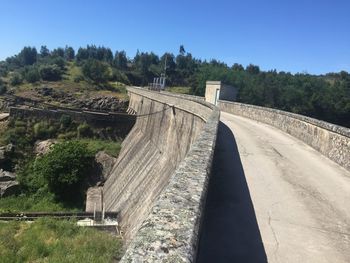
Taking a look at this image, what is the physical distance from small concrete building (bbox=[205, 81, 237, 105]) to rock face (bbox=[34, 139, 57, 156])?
1655cm

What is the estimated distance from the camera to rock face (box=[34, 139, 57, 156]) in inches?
1571

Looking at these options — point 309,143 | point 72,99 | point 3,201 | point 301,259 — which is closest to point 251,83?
point 72,99

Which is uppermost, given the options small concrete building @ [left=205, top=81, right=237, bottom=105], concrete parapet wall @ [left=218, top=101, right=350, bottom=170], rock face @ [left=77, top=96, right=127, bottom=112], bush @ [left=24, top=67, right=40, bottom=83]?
small concrete building @ [left=205, top=81, right=237, bottom=105]

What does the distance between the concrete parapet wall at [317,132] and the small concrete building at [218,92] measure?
14419 mm

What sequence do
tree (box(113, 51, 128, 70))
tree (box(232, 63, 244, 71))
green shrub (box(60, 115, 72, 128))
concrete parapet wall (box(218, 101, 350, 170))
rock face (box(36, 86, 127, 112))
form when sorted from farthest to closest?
tree (box(113, 51, 128, 70)), tree (box(232, 63, 244, 71)), rock face (box(36, 86, 127, 112)), green shrub (box(60, 115, 72, 128)), concrete parapet wall (box(218, 101, 350, 170))

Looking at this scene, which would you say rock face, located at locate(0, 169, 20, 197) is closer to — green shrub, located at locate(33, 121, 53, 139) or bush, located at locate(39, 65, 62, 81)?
green shrub, located at locate(33, 121, 53, 139)

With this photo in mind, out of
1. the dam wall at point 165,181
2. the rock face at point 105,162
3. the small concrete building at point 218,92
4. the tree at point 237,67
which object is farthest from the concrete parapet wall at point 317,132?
the tree at point 237,67

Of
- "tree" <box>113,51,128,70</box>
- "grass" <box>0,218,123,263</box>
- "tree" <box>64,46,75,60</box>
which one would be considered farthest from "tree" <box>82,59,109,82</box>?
"tree" <box>64,46,75,60</box>

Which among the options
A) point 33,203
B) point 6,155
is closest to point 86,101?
point 6,155

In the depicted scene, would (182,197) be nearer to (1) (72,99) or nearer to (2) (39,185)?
(2) (39,185)

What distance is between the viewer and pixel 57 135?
43531mm

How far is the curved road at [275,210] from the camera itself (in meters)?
5.27

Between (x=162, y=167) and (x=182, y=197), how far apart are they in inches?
688

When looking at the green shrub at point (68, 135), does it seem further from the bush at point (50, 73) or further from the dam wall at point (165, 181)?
the bush at point (50, 73)
